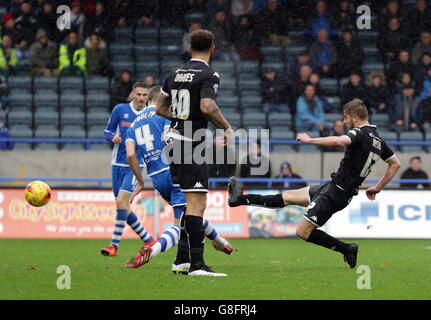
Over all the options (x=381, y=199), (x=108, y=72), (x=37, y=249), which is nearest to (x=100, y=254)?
(x=37, y=249)

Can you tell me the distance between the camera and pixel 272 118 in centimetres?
1831

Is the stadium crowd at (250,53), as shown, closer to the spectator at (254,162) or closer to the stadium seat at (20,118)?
the stadium seat at (20,118)

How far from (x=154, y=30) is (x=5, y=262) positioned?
11.8m

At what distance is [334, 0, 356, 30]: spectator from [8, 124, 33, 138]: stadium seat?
763cm

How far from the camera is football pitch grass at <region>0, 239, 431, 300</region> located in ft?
21.6

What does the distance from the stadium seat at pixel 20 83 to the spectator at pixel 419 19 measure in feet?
29.3

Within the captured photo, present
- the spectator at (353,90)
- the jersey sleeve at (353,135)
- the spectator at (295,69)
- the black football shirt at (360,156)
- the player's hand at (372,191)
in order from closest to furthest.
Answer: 1. the jersey sleeve at (353,135)
2. the black football shirt at (360,156)
3. the player's hand at (372,191)
4. the spectator at (353,90)
5. the spectator at (295,69)

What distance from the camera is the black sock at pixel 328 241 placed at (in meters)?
8.89

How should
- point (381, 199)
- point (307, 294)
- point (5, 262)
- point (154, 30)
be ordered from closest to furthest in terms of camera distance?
point (307, 294), point (5, 262), point (381, 199), point (154, 30)

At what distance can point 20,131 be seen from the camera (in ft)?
58.3

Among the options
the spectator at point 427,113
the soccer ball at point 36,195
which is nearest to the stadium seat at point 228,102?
the spectator at point 427,113

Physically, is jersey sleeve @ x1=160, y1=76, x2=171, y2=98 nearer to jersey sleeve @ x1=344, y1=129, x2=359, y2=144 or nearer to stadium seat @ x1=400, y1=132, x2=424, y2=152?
jersey sleeve @ x1=344, y1=129, x2=359, y2=144

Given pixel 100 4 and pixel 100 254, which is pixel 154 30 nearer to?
pixel 100 4

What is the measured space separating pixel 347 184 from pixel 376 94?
31.7 ft
